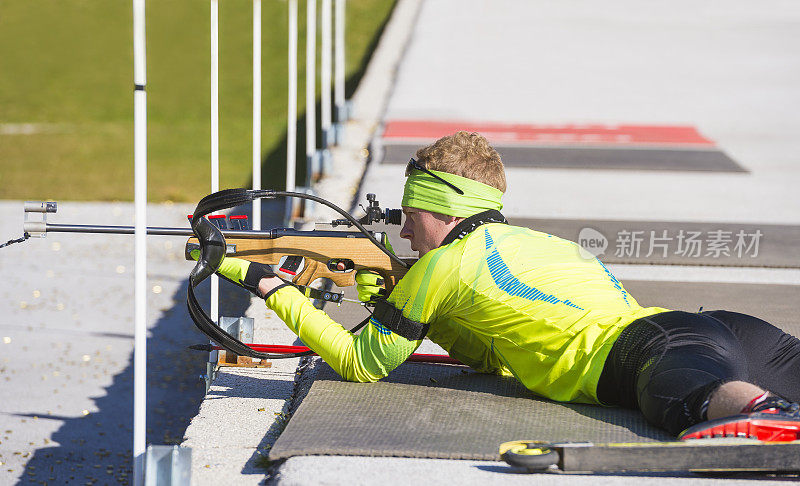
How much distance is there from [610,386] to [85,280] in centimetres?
559

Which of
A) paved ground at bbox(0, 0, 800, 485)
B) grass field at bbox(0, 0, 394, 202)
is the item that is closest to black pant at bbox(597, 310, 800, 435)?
paved ground at bbox(0, 0, 800, 485)

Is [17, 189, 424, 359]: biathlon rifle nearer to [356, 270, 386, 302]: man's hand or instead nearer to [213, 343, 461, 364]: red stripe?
[356, 270, 386, 302]: man's hand

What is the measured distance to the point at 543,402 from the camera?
3.28m

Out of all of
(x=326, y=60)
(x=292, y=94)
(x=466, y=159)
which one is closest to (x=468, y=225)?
(x=466, y=159)

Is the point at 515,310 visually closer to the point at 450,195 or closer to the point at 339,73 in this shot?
the point at 450,195

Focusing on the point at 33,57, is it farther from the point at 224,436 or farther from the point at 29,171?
the point at 224,436

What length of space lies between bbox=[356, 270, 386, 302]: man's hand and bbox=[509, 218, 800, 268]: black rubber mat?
274 centimetres

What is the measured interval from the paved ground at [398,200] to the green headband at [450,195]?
89 cm

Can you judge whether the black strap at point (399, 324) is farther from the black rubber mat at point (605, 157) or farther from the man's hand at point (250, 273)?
the black rubber mat at point (605, 157)

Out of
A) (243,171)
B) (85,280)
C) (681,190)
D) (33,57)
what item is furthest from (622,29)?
(33,57)

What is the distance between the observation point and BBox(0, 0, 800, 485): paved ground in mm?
3701

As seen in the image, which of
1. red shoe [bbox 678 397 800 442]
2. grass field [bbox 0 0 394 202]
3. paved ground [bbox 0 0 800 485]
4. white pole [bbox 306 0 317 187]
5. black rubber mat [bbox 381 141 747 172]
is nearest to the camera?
red shoe [bbox 678 397 800 442]

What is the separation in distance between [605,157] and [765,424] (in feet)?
A: 20.7

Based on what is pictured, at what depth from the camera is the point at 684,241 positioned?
6086 mm
